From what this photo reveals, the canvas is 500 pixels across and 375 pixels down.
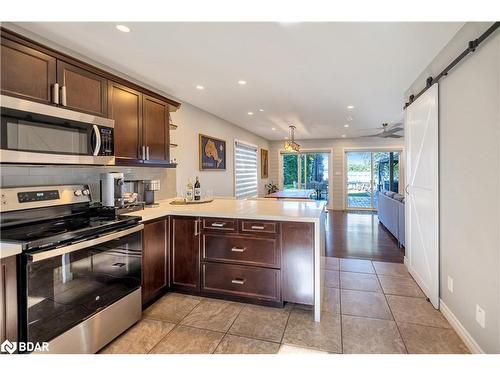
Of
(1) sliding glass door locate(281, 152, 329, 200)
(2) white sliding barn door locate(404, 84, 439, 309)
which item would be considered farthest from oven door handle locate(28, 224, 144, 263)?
(1) sliding glass door locate(281, 152, 329, 200)

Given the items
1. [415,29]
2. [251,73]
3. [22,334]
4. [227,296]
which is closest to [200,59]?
[251,73]

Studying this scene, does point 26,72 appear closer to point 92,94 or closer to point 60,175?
point 92,94

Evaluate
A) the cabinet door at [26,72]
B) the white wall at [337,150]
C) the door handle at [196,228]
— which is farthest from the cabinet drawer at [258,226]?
the white wall at [337,150]

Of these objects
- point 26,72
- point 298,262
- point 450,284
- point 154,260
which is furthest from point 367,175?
point 26,72

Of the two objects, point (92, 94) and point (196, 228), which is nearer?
point (92, 94)

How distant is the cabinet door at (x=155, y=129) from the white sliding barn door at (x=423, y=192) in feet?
9.54

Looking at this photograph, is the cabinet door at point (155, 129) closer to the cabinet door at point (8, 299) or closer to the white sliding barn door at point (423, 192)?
the cabinet door at point (8, 299)

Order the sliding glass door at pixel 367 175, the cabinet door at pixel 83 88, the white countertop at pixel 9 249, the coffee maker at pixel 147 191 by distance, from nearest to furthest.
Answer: the white countertop at pixel 9 249 < the cabinet door at pixel 83 88 < the coffee maker at pixel 147 191 < the sliding glass door at pixel 367 175

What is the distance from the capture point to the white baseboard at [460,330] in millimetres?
1826

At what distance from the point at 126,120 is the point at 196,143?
2.05 meters

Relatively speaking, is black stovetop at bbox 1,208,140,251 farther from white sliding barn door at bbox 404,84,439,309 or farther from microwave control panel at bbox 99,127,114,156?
white sliding barn door at bbox 404,84,439,309

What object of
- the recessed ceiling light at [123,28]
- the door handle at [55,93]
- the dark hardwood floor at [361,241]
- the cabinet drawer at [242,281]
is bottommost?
the dark hardwood floor at [361,241]

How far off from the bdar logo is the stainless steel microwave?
1047mm

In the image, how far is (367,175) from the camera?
8.98m
